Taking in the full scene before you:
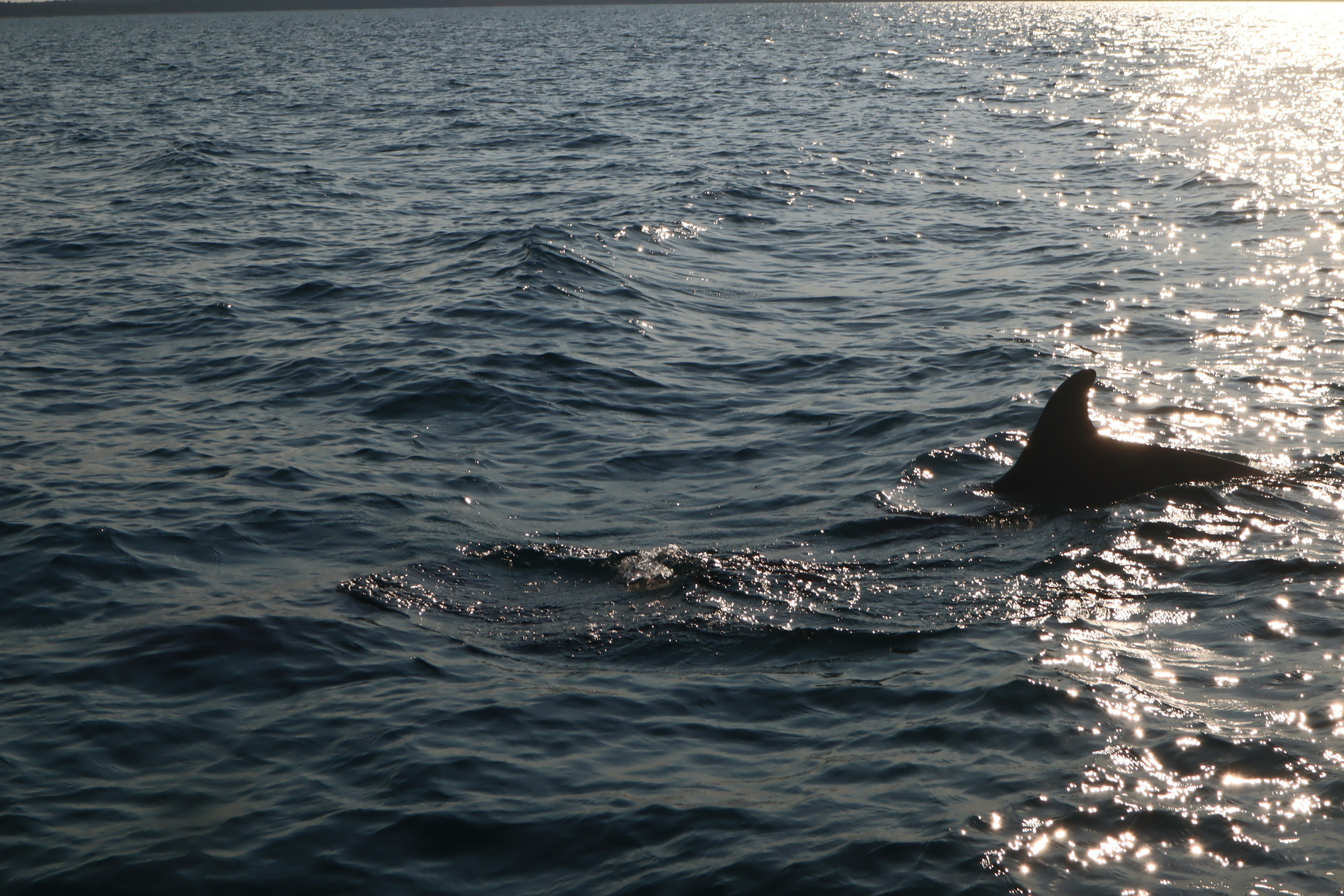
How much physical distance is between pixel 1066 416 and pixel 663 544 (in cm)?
354

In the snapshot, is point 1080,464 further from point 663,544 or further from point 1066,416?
point 663,544

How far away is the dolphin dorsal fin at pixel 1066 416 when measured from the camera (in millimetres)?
9898

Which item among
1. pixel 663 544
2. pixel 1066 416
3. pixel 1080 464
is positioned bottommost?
pixel 663 544

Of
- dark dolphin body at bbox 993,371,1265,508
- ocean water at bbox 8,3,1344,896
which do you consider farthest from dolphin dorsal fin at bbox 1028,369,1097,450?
ocean water at bbox 8,3,1344,896

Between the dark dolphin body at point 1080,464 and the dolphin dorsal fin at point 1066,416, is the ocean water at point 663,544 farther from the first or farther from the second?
the dolphin dorsal fin at point 1066,416

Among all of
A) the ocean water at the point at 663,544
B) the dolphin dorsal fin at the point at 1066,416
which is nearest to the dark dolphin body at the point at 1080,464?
the dolphin dorsal fin at the point at 1066,416

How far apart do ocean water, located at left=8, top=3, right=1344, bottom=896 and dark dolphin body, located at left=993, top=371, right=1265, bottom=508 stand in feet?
0.80

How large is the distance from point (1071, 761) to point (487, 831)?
3.16 metres

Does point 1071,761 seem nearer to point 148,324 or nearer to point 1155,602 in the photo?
point 1155,602

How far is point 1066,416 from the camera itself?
32.5ft

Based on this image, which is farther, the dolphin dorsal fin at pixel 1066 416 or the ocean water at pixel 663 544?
the dolphin dorsal fin at pixel 1066 416

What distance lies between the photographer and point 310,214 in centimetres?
2483

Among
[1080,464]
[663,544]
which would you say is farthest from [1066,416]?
[663,544]

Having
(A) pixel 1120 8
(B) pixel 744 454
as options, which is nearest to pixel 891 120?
(B) pixel 744 454
